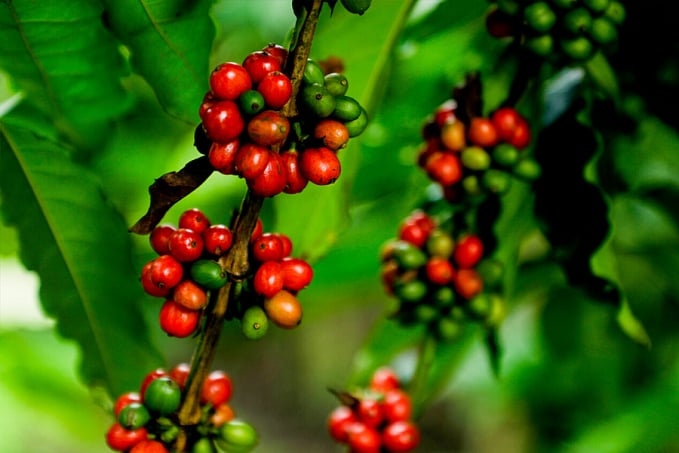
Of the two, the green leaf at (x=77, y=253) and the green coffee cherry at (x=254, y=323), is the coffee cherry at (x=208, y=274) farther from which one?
the green leaf at (x=77, y=253)

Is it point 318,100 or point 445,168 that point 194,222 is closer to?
point 318,100

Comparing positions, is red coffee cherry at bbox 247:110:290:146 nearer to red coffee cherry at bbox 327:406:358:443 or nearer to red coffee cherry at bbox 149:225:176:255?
red coffee cherry at bbox 149:225:176:255

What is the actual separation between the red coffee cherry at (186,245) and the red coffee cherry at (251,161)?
9 centimetres

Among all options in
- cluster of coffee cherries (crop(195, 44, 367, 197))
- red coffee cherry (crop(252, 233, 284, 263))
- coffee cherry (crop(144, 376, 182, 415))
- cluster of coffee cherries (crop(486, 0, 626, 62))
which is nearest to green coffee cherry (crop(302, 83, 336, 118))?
cluster of coffee cherries (crop(195, 44, 367, 197))

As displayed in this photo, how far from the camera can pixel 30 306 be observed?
178 centimetres

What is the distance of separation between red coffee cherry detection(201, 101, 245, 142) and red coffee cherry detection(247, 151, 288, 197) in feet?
0.12

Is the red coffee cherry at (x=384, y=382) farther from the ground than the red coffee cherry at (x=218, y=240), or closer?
closer

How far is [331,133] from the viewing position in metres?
0.62

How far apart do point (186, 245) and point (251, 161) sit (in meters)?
0.12

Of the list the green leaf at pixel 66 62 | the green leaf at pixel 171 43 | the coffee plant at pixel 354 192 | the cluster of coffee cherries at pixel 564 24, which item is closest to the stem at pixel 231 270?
the coffee plant at pixel 354 192

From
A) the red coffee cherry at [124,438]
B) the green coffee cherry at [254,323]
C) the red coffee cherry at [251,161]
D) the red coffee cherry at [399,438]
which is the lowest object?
the red coffee cherry at [399,438]

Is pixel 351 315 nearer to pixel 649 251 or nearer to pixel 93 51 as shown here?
pixel 649 251

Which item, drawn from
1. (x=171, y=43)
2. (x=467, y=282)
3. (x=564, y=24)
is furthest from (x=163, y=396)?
(x=564, y=24)

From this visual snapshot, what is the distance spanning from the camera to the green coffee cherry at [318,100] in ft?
1.99
